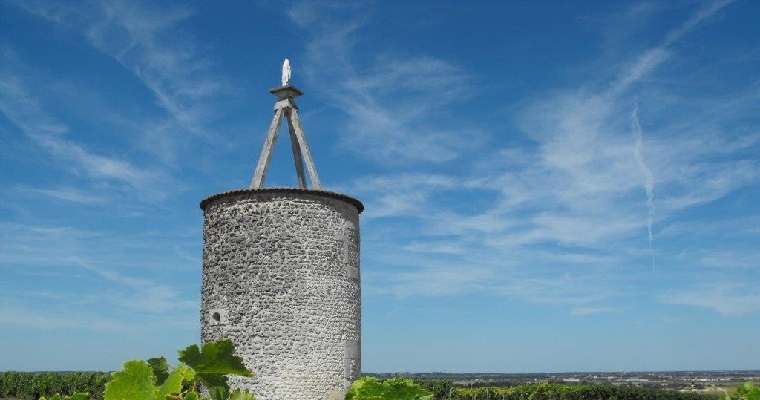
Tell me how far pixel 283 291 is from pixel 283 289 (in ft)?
0.12

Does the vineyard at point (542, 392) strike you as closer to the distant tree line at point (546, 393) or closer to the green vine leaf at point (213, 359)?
the distant tree line at point (546, 393)

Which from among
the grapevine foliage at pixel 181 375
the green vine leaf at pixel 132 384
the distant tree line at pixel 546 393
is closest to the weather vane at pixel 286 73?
the grapevine foliage at pixel 181 375

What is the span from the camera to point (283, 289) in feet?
43.9

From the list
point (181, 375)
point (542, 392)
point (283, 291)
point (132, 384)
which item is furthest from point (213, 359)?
point (542, 392)

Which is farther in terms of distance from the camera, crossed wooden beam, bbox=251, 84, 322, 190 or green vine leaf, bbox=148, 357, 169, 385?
crossed wooden beam, bbox=251, 84, 322, 190

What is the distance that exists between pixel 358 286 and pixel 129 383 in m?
12.4

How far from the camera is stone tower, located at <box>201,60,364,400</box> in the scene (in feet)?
43.7

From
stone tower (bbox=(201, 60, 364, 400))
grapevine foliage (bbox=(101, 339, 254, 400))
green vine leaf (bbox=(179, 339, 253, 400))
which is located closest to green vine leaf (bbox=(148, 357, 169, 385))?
grapevine foliage (bbox=(101, 339, 254, 400))

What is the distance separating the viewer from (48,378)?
32.9 meters

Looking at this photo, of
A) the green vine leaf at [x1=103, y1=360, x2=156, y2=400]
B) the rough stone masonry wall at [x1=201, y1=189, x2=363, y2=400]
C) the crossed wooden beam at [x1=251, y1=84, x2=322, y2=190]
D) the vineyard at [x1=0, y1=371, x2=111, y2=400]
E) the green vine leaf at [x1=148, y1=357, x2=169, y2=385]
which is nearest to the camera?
the green vine leaf at [x1=103, y1=360, x2=156, y2=400]

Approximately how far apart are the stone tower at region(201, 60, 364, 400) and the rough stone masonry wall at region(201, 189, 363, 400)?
18 millimetres

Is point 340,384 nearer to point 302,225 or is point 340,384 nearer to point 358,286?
point 358,286

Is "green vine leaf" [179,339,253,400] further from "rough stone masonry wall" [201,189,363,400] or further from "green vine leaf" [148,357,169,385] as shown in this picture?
"rough stone masonry wall" [201,189,363,400]

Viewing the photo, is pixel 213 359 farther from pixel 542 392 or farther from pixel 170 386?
pixel 542 392
